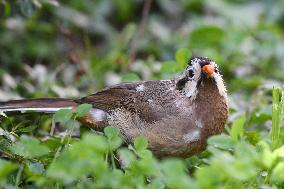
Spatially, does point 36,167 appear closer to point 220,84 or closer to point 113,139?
point 113,139

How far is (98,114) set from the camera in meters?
5.35

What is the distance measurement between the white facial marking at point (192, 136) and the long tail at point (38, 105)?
99 centimetres

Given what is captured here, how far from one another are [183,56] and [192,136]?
112cm

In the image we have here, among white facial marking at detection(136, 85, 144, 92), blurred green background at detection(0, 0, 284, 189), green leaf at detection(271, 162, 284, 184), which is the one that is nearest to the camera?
green leaf at detection(271, 162, 284, 184)

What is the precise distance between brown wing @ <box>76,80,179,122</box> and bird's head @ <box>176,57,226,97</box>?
14cm

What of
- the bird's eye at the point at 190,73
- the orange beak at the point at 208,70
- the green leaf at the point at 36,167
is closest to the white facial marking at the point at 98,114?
the bird's eye at the point at 190,73

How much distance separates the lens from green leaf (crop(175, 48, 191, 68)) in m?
5.82

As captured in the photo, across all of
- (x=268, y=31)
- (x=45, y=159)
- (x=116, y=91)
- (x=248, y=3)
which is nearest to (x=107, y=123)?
(x=116, y=91)

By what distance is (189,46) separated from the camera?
26.2 ft

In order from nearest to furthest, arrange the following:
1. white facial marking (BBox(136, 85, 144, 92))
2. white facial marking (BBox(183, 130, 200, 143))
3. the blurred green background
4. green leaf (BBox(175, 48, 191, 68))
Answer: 1. the blurred green background
2. white facial marking (BBox(183, 130, 200, 143))
3. white facial marking (BBox(136, 85, 144, 92))
4. green leaf (BBox(175, 48, 191, 68))

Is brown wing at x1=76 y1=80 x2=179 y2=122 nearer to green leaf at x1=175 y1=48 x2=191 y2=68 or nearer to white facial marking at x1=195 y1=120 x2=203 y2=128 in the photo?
white facial marking at x1=195 y1=120 x2=203 y2=128

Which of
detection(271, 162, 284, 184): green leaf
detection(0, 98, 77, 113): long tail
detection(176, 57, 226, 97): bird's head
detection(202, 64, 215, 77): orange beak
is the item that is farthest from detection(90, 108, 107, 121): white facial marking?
detection(271, 162, 284, 184): green leaf

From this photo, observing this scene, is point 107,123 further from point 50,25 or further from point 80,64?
point 50,25

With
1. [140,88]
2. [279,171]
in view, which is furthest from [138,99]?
[279,171]
